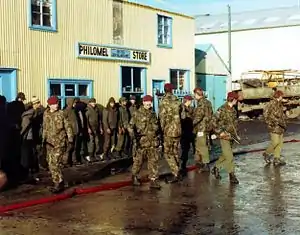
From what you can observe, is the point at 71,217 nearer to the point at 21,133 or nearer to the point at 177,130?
the point at 177,130

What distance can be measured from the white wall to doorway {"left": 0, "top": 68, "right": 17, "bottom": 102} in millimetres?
33355

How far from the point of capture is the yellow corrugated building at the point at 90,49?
1702cm

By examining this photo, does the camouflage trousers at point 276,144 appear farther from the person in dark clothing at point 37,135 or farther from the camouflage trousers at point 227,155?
the person in dark clothing at point 37,135

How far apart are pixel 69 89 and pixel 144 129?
7.73 meters

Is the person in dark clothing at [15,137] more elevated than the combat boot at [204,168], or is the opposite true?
the person in dark clothing at [15,137]

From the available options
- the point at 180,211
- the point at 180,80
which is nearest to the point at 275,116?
the point at 180,211

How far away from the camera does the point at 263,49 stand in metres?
49.2

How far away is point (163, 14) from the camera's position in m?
23.9

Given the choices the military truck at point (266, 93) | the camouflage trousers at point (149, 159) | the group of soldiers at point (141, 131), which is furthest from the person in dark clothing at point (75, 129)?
the military truck at point (266, 93)

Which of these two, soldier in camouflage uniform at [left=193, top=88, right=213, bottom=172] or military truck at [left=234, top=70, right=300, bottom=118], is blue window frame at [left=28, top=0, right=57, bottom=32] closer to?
soldier in camouflage uniform at [left=193, top=88, right=213, bottom=172]

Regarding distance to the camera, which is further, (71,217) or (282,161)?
(282,161)

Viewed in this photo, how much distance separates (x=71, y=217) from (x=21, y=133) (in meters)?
5.04

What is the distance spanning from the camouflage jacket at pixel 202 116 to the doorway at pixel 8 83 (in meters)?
5.51

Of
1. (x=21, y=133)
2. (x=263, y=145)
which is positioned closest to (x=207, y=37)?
(x=263, y=145)
